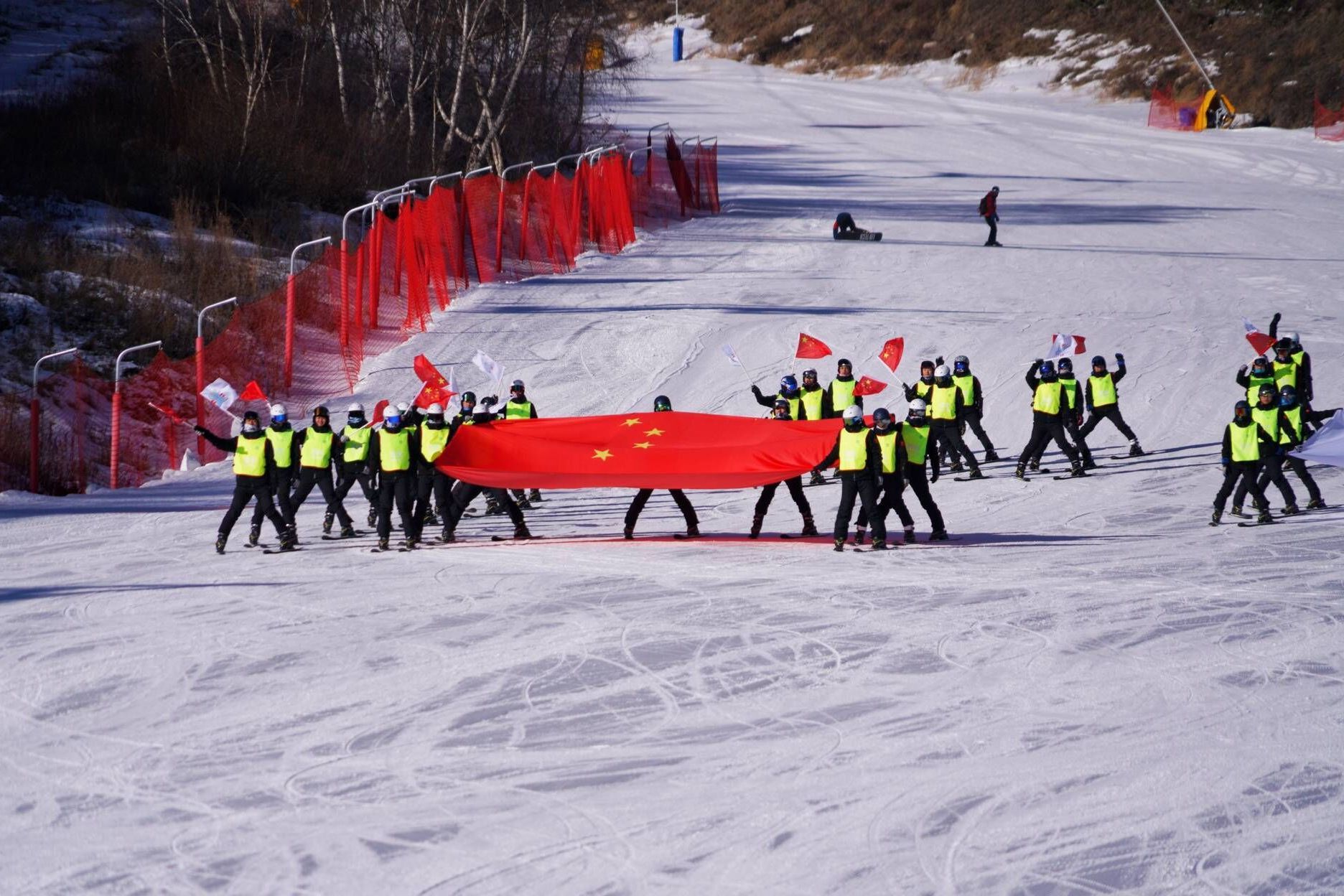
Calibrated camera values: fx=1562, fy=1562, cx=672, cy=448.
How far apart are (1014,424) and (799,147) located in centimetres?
3091

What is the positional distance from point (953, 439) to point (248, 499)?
30.6 feet

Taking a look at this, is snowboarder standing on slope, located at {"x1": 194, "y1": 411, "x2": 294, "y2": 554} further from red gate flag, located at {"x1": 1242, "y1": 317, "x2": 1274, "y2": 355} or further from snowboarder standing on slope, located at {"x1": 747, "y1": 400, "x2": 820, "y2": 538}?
red gate flag, located at {"x1": 1242, "y1": 317, "x2": 1274, "y2": 355}

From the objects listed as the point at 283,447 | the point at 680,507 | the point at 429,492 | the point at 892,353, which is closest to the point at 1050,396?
the point at 892,353

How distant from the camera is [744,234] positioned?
38.0 metres

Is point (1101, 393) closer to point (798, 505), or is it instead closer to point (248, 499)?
point (798, 505)

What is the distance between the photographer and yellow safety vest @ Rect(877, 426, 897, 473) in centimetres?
1655

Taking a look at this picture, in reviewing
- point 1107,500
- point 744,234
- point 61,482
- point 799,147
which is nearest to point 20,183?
point 61,482

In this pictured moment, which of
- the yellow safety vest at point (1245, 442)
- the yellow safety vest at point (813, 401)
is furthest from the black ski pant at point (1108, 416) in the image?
the yellow safety vest at point (813, 401)

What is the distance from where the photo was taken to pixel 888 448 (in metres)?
16.6

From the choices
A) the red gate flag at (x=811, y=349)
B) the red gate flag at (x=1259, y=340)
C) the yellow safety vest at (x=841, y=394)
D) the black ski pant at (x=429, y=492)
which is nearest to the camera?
the black ski pant at (x=429, y=492)

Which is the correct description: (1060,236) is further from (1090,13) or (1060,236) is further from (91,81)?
(1090,13)

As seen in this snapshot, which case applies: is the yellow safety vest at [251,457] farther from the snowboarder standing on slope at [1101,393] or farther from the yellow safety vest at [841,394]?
the snowboarder standing on slope at [1101,393]

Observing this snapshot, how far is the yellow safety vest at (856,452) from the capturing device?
16.5 m

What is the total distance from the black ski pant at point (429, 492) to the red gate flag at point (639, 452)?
113 millimetres
